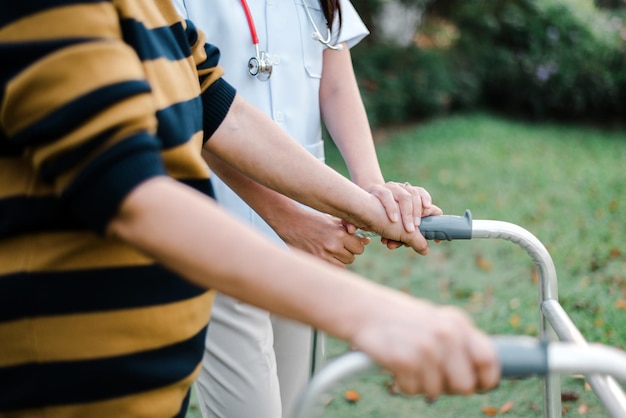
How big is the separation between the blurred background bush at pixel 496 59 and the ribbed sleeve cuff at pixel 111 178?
29.9ft

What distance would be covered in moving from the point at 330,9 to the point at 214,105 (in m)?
0.81

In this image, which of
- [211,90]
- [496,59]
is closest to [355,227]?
[211,90]

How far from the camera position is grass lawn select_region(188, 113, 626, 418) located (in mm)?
3713

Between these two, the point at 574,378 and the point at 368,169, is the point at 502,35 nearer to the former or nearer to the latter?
the point at 574,378

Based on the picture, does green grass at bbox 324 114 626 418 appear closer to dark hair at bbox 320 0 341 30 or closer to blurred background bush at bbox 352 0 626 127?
blurred background bush at bbox 352 0 626 127

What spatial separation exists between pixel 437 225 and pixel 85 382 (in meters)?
0.97

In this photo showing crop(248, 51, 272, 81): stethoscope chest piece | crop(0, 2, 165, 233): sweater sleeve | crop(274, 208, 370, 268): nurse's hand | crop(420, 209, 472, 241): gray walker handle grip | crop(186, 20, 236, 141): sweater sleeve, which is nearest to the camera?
crop(0, 2, 165, 233): sweater sleeve

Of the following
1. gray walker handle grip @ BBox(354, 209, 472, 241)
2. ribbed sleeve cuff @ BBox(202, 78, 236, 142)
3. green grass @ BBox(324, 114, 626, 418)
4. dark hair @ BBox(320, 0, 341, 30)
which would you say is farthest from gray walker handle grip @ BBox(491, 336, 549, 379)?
green grass @ BBox(324, 114, 626, 418)

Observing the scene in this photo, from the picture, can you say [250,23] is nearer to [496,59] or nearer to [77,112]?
[77,112]

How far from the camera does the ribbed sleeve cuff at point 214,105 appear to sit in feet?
5.17

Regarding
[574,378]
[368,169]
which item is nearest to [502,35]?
[574,378]

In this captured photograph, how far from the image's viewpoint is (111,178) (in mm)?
967

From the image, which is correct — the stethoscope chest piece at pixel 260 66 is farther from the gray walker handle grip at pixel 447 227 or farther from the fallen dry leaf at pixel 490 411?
the fallen dry leaf at pixel 490 411

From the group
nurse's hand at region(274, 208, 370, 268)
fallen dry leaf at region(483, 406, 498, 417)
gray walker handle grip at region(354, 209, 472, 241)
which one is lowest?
fallen dry leaf at region(483, 406, 498, 417)
